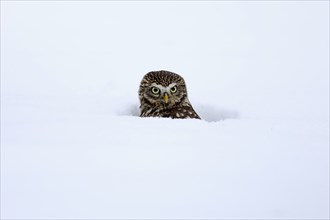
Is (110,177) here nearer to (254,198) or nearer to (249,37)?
(254,198)

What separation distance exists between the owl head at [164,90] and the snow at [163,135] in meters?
0.26

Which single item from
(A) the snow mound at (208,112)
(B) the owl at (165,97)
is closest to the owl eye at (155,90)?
(B) the owl at (165,97)

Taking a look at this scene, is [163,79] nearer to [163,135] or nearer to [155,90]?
[155,90]

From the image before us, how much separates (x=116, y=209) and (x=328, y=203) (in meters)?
1.13

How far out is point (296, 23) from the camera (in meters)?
14.1

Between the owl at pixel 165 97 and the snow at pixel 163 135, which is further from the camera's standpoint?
the owl at pixel 165 97

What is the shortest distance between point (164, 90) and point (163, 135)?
2017mm

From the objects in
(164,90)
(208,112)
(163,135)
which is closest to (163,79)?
(164,90)

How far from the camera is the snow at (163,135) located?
3.88m

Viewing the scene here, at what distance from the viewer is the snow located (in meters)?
3.88

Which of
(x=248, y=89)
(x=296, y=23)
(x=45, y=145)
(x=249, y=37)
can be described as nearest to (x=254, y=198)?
(x=45, y=145)

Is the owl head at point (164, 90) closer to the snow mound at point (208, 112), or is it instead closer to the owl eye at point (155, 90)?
the owl eye at point (155, 90)

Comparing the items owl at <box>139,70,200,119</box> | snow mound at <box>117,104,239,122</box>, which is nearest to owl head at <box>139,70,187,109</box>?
owl at <box>139,70,200,119</box>

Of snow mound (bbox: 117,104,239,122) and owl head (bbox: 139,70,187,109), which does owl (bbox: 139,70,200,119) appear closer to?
owl head (bbox: 139,70,187,109)
